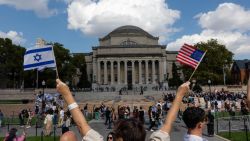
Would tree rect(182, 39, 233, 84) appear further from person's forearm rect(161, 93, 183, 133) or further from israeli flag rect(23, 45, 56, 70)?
person's forearm rect(161, 93, 183, 133)

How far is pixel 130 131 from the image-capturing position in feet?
13.4

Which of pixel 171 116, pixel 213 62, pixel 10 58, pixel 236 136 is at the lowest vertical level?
pixel 236 136

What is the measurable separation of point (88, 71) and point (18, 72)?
4287cm

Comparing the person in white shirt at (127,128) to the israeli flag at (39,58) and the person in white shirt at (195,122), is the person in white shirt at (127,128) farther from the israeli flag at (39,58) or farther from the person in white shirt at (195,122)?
the israeli flag at (39,58)

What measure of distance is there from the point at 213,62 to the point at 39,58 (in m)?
98.0

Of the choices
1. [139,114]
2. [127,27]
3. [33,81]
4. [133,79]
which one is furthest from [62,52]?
[139,114]

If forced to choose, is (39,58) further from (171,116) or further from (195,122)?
(171,116)

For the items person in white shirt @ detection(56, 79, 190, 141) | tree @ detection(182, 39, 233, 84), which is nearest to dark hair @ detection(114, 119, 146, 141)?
person in white shirt @ detection(56, 79, 190, 141)

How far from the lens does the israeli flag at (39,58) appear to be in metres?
10.7

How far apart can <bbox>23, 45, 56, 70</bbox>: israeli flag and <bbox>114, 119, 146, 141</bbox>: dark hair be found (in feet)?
21.2

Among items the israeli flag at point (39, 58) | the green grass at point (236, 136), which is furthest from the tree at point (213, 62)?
the israeli flag at point (39, 58)

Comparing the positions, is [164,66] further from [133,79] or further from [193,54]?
[193,54]

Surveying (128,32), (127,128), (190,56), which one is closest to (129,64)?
(128,32)

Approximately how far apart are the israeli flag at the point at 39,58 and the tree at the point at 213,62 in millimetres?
92250
